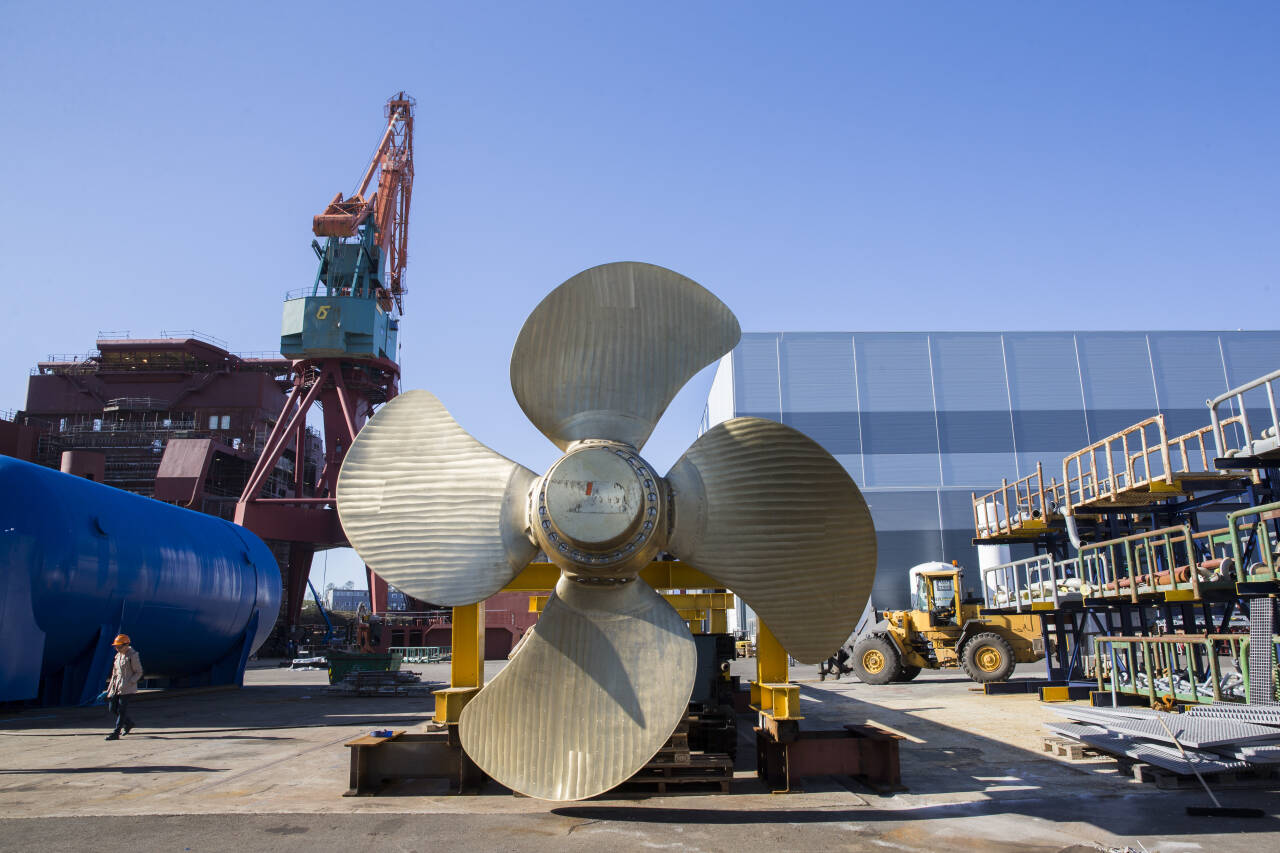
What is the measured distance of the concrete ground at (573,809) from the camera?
210 inches

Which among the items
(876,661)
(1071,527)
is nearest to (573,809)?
(1071,527)

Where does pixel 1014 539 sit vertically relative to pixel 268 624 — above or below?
above

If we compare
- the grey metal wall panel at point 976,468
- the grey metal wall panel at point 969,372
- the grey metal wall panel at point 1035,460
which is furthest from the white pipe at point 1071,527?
the grey metal wall panel at point 969,372

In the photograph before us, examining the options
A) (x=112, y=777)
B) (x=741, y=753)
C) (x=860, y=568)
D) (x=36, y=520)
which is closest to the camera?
(x=860, y=568)

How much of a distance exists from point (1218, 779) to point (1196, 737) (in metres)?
0.45

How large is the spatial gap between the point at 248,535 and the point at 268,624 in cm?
200

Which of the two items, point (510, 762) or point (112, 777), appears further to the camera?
point (112, 777)

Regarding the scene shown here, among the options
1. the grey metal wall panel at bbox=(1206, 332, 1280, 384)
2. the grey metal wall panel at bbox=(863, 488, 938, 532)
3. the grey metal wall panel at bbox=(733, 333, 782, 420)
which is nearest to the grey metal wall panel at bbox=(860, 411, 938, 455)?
the grey metal wall panel at bbox=(863, 488, 938, 532)

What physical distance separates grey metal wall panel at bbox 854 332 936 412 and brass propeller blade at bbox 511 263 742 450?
34.1 m

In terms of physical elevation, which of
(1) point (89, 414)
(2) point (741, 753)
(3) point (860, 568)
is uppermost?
(1) point (89, 414)


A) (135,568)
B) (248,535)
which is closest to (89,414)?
(248,535)

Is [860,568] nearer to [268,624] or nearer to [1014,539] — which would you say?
[1014,539]

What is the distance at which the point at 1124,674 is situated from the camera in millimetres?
12867

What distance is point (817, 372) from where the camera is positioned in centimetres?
3978
